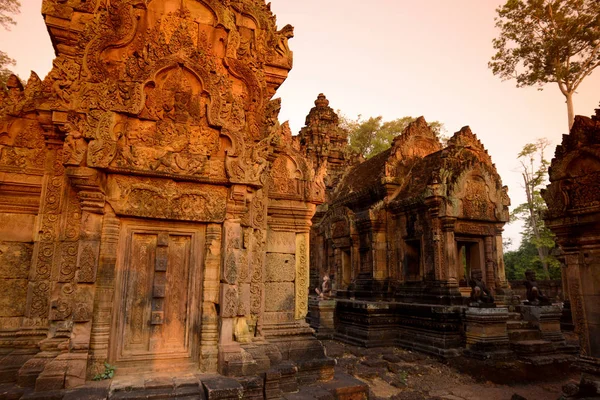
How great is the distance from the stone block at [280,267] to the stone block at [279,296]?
0.31 feet

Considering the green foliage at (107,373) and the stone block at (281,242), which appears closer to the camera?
the green foliage at (107,373)

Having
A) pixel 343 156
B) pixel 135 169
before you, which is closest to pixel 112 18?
pixel 135 169

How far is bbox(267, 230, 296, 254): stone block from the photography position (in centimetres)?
605

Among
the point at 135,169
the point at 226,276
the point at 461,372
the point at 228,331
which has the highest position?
the point at 135,169

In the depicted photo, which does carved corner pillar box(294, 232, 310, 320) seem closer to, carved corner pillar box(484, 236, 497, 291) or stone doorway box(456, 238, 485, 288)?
stone doorway box(456, 238, 485, 288)

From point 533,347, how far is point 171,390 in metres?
9.15

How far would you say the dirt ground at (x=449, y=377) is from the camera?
6746 millimetres

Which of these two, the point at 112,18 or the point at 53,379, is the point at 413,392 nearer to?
the point at 53,379

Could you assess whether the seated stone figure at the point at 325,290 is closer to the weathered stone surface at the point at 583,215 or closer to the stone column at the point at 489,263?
the stone column at the point at 489,263

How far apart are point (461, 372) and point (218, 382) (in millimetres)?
6355

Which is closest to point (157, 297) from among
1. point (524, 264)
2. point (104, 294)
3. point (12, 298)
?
point (104, 294)

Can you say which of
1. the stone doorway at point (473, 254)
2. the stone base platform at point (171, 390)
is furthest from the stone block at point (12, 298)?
the stone doorway at point (473, 254)

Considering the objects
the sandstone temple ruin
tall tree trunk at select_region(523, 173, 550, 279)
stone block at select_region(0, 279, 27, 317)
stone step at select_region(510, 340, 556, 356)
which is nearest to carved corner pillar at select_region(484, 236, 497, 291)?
stone step at select_region(510, 340, 556, 356)

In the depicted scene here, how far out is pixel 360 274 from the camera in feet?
44.0
